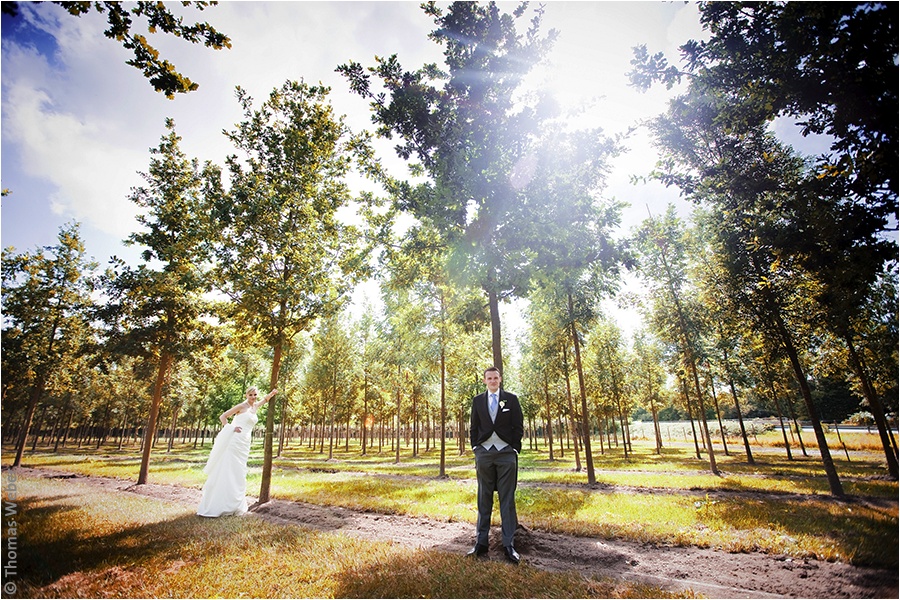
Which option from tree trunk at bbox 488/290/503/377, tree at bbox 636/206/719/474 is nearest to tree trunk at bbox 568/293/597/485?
tree at bbox 636/206/719/474

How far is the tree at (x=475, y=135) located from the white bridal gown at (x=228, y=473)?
705 cm

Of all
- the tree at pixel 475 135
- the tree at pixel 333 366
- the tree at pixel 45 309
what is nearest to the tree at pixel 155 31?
the tree at pixel 475 135

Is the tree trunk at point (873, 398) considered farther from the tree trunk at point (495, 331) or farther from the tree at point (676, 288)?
the tree at point (676, 288)

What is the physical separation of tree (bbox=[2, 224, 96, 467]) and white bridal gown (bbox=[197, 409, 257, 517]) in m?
14.3

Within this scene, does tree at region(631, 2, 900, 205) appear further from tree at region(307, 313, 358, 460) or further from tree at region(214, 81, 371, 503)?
tree at region(307, 313, 358, 460)

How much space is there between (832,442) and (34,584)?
39651 mm

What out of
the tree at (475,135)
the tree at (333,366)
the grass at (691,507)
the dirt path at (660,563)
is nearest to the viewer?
the dirt path at (660,563)

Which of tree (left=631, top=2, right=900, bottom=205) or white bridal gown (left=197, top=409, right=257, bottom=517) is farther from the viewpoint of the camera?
white bridal gown (left=197, top=409, right=257, bottom=517)

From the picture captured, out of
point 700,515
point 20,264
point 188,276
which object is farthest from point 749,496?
point 20,264

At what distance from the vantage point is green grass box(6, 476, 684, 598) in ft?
14.5

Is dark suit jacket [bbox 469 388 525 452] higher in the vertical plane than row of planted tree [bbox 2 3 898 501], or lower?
lower

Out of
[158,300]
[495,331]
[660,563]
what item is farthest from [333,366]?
[660,563]

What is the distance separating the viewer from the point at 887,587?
10.5 feet

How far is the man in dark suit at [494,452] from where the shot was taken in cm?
596
